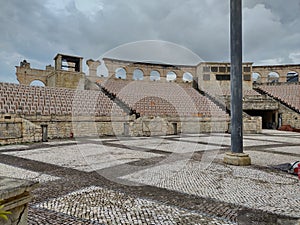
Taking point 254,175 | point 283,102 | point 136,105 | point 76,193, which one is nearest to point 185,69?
point 283,102

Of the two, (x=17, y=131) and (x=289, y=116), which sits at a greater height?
(x=289, y=116)

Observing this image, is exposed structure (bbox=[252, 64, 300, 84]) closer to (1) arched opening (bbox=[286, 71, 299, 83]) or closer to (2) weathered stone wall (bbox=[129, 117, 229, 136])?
(1) arched opening (bbox=[286, 71, 299, 83])

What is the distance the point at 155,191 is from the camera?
500 centimetres

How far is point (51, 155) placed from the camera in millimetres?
9023

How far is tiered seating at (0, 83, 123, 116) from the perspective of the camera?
595 inches

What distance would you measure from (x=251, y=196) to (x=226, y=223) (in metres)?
1.55

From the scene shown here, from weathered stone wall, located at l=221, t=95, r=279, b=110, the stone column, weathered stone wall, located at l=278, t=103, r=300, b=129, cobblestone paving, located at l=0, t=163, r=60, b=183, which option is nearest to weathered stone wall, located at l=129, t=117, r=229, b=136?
weathered stone wall, located at l=221, t=95, r=279, b=110

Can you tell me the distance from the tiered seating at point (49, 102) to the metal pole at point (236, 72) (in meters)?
11.3

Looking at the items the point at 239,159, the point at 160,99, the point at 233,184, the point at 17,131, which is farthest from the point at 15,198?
the point at 160,99

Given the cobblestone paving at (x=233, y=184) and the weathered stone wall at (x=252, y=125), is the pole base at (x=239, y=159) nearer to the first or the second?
the cobblestone paving at (x=233, y=184)

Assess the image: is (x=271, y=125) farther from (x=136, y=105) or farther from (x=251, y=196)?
(x=251, y=196)

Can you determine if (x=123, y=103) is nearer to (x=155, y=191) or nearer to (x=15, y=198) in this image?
(x=155, y=191)

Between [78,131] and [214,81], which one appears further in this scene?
[214,81]

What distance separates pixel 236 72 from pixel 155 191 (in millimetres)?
4882
